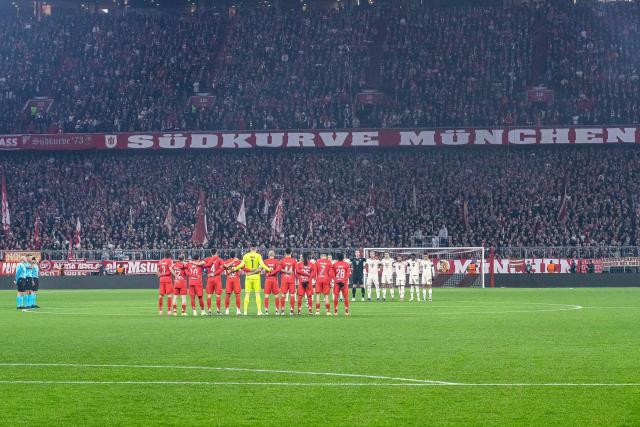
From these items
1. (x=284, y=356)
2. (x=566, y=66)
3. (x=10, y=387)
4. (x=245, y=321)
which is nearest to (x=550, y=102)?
(x=566, y=66)

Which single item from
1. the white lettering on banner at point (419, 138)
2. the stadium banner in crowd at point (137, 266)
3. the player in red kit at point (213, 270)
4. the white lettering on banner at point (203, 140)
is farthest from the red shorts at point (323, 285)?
the white lettering on banner at point (203, 140)

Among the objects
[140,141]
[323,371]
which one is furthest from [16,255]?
[323,371]

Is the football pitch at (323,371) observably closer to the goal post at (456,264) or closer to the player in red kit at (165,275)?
the player in red kit at (165,275)

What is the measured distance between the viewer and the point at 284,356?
66.6 ft

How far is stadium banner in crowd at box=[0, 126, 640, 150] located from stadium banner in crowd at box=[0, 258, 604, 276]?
9.32 metres

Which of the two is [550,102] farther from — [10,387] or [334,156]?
[10,387]

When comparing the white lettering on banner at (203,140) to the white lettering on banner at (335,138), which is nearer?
the white lettering on banner at (335,138)

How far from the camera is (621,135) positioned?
6838 cm

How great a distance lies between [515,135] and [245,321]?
134 ft

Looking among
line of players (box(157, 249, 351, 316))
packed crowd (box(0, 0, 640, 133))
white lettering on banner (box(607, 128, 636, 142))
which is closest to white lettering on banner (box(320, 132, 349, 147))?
packed crowd (box(0, 0, 640, 133))

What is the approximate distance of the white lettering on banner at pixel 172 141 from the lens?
2854 inches

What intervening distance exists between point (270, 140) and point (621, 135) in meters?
21.4

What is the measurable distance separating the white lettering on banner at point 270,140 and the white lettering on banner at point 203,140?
8.98 ft

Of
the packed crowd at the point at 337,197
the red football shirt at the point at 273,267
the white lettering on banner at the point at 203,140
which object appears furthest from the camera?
the white lettering on banner at the point at 203,140
